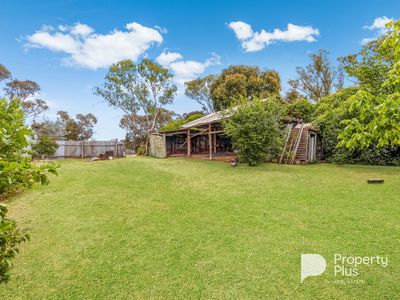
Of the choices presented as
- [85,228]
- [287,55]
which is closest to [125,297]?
[85,228]

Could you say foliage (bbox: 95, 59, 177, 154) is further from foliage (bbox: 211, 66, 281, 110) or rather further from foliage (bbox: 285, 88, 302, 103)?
foliage (bbox: 285, 88, 302, 103)

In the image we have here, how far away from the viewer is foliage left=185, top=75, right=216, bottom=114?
28.5 meters

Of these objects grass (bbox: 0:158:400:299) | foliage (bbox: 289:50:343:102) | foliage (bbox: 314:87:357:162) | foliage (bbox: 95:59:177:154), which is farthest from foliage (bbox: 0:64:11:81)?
foliage (bbox: 289:50:343:102)

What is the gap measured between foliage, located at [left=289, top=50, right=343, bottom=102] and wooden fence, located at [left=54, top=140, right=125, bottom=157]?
20.0 m

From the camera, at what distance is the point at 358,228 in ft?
11.7

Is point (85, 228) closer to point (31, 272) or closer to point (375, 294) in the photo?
point (31, 272)

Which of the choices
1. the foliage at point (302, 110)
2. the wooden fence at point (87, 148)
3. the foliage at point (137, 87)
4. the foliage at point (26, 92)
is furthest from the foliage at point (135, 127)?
the foliage at point (302, 110)

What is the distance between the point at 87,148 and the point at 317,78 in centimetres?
2447

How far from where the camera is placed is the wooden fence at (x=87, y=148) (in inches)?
784

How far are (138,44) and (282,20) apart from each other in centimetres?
1029
